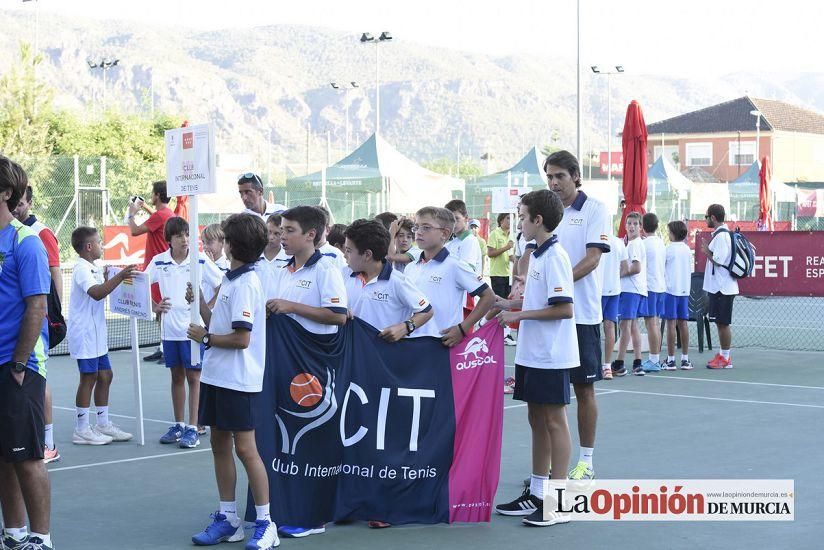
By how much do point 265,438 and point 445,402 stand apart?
45.2 inches

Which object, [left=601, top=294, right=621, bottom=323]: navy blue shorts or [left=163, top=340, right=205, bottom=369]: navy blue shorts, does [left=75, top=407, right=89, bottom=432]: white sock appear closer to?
[left=163, top=340, right=205, bottom=369]: navy blue shorts

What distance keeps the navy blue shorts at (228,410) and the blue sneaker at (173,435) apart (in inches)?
134

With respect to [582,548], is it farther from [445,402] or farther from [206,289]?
[206,289]

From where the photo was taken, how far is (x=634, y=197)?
15.3 meters

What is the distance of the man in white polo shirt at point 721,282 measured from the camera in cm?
1466

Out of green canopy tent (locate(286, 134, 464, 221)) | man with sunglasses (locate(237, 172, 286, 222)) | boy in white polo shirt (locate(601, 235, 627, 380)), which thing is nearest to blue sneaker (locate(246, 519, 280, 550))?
man with sunglasses (locate(237, 172, 286, 222))

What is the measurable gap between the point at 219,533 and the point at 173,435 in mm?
3375

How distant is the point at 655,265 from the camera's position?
14820 millimetres

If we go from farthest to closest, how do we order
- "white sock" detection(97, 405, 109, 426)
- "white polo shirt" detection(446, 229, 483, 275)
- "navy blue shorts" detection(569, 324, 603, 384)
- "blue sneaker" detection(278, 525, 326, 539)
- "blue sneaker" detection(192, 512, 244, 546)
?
"white polo shirt" detection(446, 229, 483, 275) → "white sock" detection(97, 405, 109, 426) → "navy blue shorts" detection(569, 324, 603, 384) → "blue sneaker" detection(278, 525, 326, 539) → "blue sneaker" detection(192, 512, 244, 546)

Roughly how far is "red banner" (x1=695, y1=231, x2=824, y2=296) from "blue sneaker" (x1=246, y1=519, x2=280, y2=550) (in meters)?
12.2

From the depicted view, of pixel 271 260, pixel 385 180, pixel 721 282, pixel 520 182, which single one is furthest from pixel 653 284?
pixel 520 182

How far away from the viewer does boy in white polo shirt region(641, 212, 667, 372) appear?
14.7m

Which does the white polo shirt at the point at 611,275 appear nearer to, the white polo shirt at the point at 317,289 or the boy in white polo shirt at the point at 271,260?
the boy in white polo shirt at the point at 271,260

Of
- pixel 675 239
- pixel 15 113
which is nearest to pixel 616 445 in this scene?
pixel 675 239
